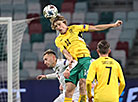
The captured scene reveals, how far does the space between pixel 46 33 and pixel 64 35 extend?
5931 mm

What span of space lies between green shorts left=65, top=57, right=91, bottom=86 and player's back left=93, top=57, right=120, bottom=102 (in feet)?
3.80

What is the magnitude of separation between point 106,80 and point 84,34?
7.15 m

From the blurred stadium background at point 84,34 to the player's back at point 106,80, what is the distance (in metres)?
5.75

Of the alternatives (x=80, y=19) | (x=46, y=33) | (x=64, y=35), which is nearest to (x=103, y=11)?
(x=80, y=19)

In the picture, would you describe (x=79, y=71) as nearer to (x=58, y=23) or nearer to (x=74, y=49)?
(x=74, y=49)

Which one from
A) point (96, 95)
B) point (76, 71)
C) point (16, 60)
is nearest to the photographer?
point (96, 95)

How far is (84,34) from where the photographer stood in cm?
1230

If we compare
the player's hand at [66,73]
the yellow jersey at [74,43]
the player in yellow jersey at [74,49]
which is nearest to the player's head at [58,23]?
the player in yellow jersey at [74,49]

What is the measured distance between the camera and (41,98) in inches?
354

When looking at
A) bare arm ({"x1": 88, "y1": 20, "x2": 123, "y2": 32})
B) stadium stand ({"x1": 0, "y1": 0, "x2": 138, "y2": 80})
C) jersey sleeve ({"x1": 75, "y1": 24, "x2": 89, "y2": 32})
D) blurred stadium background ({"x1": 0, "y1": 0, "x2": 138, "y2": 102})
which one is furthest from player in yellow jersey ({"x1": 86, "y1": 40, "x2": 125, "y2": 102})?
stadium stand ({"x1": 0, "y1": 0, "x2": 138, "y2": 80})

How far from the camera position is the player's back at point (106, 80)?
520 cm

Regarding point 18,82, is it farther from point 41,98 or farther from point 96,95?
point 96,95

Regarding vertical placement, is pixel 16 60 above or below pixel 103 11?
below

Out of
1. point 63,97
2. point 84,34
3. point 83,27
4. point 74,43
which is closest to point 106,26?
point 83,27
